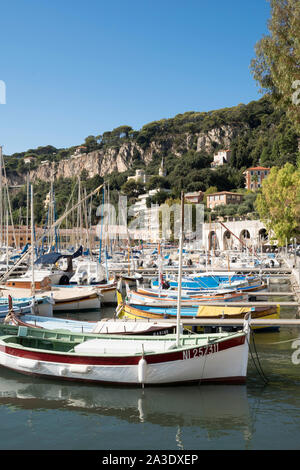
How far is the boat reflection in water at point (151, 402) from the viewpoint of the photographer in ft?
31.5

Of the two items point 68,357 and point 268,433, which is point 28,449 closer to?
point 68,357

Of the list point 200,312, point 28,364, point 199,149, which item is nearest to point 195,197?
point 199,149

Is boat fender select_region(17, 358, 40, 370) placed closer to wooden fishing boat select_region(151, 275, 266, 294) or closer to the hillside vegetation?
wooden fishing boat select_region(151, 275, 266, 294)

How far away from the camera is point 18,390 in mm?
11945

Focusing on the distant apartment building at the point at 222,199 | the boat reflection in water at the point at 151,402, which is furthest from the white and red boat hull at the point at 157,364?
the distant apartment building at the point at 222,199

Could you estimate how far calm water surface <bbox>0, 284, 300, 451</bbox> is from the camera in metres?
8.62

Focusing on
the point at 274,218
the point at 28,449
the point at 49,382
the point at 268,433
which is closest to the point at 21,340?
the point at 49,382

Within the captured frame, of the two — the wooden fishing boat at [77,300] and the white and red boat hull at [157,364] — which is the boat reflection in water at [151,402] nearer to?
the white and red boat hull at [157,364]

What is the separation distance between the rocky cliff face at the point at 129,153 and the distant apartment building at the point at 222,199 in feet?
184

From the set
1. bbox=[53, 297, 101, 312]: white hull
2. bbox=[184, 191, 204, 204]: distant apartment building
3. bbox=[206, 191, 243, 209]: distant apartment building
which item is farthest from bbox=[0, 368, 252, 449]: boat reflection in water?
bbox=[184, 191, 204, 204]: distant apartment building

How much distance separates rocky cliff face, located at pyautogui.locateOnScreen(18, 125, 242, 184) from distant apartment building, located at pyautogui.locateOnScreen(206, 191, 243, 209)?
5610 cm

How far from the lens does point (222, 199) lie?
101 meters

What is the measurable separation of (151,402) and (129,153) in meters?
175

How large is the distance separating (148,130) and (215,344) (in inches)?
6929
